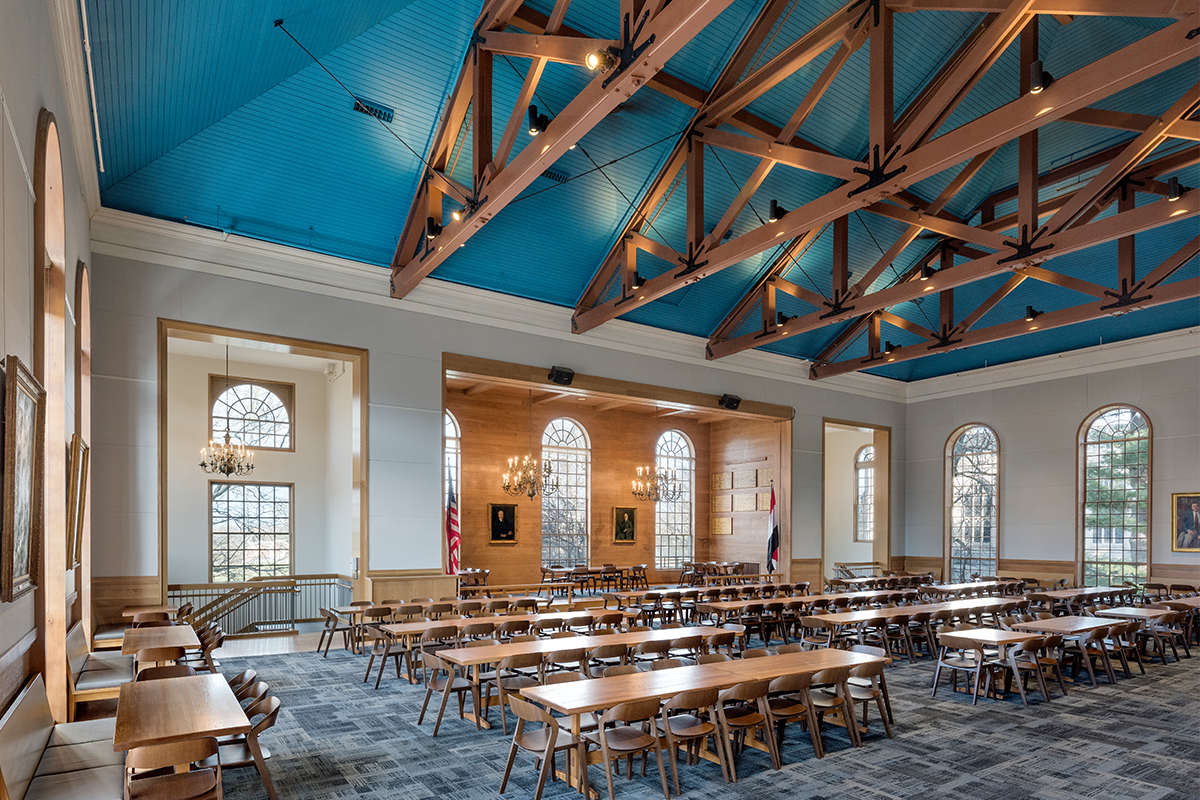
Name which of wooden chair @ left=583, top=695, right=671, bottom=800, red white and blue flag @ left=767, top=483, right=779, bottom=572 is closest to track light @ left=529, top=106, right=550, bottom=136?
wooden chair @ left=583, top=695, right=671, bottom=800

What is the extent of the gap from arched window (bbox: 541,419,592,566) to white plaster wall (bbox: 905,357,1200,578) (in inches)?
322

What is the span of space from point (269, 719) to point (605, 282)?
373 inches

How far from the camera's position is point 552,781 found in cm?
513

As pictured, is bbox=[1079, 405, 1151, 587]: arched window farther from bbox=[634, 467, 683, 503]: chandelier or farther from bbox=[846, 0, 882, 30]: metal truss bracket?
bbox=[846, 0, 882, 30]: metal truss bracket

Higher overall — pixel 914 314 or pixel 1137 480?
pixel 914 314

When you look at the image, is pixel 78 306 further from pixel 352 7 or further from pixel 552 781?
pixel 552 781

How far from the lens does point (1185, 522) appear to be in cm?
1368

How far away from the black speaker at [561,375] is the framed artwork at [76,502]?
7.12 meters

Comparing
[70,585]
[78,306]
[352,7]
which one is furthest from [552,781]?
[352,7]

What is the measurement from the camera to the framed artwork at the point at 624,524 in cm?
1875

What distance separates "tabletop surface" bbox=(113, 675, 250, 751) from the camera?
3.37m

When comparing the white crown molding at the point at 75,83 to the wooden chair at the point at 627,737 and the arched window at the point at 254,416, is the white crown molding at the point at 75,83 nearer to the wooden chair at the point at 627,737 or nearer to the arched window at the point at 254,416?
the wooden chair at the point at 627,737

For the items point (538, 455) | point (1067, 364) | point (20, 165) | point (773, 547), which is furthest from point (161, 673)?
point (1067, 364)

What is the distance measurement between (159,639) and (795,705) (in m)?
5.42
